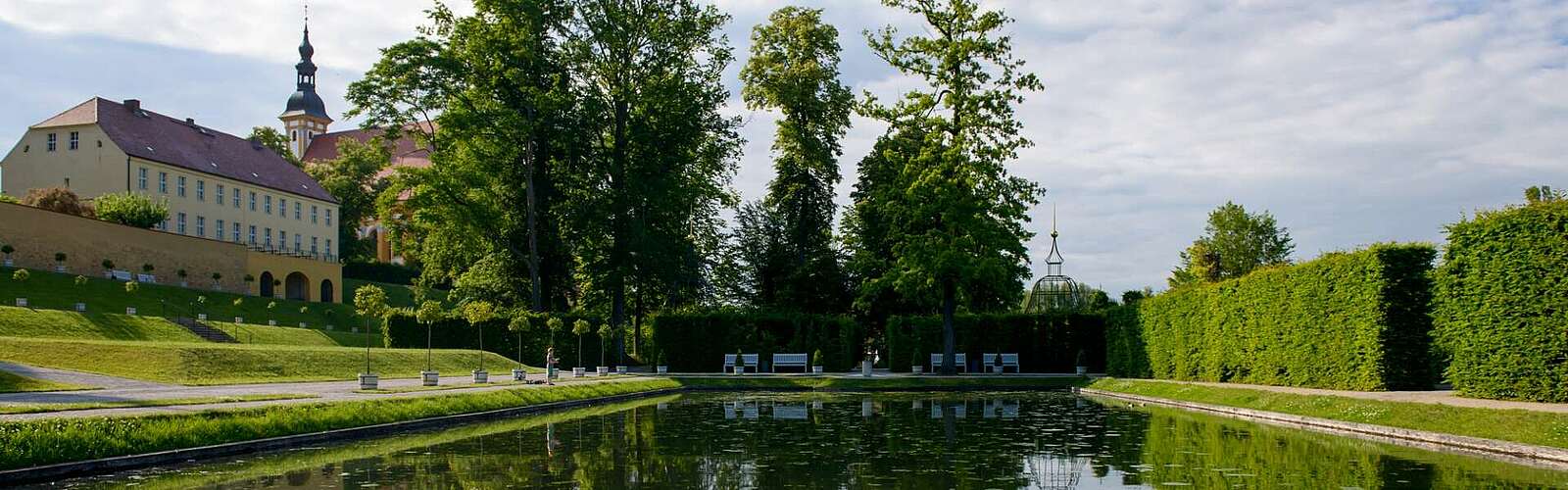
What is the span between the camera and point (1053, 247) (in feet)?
192

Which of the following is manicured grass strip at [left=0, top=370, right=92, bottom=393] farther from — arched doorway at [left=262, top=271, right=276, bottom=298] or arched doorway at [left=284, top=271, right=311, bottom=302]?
arched doorway at [left=284, top=271, right=311, bottom=302]

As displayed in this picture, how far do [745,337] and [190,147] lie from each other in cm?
4805

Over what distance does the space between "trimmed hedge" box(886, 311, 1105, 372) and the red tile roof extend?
160ft

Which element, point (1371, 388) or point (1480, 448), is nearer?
point (1480, 448)

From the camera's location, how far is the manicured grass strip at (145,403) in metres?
17.1

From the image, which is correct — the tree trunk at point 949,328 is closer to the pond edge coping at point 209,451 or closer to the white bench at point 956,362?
the white bench at point 956,362

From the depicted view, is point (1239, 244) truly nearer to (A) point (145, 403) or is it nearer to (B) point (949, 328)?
(B) point (949, 328)

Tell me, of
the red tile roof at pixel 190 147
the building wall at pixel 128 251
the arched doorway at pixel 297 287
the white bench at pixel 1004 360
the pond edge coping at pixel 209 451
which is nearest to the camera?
the pond edge coping at pixel 209 451

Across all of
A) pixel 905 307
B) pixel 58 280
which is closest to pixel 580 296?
pixel 905 307

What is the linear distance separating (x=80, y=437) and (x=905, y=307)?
45579 millimetres

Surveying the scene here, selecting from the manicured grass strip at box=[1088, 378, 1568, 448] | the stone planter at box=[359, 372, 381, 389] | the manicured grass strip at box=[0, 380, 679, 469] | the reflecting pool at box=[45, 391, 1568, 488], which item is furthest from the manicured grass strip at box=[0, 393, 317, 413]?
the manicured grass strip at box=[1088, 378, 1568, 448]

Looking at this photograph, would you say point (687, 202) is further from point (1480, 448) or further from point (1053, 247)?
point (1480, 448)

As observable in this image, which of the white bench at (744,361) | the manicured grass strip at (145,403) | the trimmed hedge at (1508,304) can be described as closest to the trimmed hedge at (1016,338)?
the white bench at (744,361)

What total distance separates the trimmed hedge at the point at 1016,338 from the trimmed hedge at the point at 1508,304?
27.0 meters
